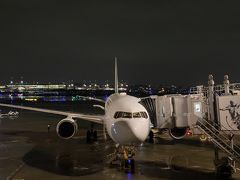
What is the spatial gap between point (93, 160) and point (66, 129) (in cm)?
291

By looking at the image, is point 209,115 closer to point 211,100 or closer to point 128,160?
point 211,100

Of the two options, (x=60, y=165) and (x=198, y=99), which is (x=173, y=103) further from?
(x=60, y=165)

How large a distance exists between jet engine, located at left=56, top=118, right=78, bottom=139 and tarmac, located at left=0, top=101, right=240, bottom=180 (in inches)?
41.6

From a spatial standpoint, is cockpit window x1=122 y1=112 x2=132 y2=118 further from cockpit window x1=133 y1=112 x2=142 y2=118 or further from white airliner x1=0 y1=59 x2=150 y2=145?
cockpit window x1=133 y1=112 x2=142 y2=118

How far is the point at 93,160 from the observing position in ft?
52.1

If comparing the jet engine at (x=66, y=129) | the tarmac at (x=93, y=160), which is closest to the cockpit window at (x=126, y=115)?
the tarmac at (x=93, y=160)

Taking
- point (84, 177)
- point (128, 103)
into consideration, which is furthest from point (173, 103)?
point (84, 177)

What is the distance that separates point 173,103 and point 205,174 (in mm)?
3602

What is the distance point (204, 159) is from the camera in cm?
1595

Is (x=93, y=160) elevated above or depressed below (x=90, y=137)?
below

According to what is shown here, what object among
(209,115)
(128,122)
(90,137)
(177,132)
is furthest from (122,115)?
(90,137)

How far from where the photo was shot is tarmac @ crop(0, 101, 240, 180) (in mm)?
12984

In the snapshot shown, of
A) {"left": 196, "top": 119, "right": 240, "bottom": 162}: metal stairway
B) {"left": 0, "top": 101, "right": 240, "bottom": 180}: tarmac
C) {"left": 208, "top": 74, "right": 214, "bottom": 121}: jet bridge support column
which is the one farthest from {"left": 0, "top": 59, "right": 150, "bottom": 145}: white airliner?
{"left": 208, "top": 74, "right": 214, "bottom": 121}: jet bridge support column

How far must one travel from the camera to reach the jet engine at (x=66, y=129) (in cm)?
1777
